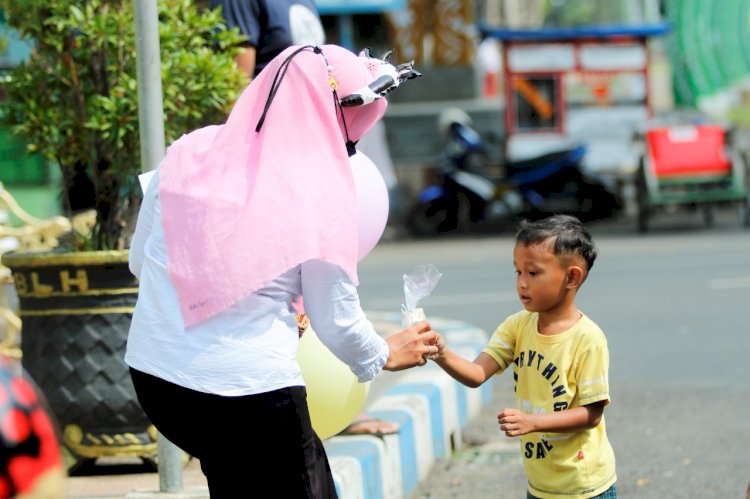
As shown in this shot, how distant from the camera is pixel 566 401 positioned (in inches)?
137

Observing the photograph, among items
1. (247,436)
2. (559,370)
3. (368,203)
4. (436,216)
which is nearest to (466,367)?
(559,370)

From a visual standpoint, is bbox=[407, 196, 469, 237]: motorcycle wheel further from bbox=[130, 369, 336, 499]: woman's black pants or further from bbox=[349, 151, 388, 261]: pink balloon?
bbox=[130, 369, 336, 499]: woman's black pants

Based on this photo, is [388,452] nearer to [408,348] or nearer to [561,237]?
[561,237]

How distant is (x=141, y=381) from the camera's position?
3.04 m

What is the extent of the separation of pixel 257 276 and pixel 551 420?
0.96 metres

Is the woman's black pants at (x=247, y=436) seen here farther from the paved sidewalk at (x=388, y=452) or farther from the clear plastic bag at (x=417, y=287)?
the paved sidewalk at (x=388, y=452)

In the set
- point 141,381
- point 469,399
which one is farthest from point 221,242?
point 469,399

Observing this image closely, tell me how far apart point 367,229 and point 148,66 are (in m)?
1.21

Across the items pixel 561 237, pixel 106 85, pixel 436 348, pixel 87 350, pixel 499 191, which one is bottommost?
pixel 499 191

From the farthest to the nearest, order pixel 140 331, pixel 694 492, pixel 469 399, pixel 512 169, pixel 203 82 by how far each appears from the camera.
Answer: pixel 512 169, pixel 469 399, pixel 694 492, pixel 203 82, pixel 140 331

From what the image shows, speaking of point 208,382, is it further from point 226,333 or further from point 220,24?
point 220,24

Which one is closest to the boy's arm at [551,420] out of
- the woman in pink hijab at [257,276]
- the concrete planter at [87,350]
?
the woman in pink hijab at [257,276]

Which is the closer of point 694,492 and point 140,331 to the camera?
point 140,331

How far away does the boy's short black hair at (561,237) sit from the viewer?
352 centimetres
